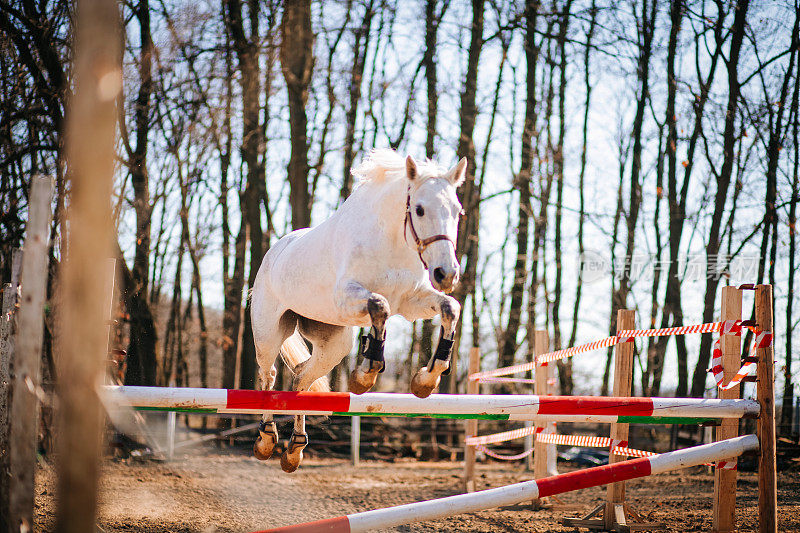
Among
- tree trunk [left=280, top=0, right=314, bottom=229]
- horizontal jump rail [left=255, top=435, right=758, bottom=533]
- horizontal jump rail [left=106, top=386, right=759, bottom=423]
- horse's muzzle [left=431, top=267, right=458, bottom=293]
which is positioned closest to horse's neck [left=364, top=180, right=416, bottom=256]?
horse's muzzle [left=431, top=267, right=458, bottom=293]

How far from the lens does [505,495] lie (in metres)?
2.92

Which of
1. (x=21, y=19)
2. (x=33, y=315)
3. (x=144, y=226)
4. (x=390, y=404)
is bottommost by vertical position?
(x=390, y=404)

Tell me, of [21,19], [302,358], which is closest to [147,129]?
[21,19]

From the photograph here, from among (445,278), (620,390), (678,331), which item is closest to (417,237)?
(445,278)

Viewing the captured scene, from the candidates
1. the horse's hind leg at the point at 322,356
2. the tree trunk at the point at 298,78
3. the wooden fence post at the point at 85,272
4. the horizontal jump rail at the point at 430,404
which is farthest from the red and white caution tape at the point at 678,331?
the tree trunk at the point at 298,78

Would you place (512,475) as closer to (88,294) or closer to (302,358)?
(302,358)

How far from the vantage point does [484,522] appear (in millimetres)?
5660

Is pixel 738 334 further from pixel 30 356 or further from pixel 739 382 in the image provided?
pixel 30 356

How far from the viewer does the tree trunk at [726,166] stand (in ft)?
42.5

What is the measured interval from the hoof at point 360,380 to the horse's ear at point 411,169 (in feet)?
3.40

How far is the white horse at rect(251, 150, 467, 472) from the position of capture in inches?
134

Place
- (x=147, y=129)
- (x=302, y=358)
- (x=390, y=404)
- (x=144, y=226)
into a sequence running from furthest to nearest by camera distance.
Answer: (x=144, y=226), (x=147, y=129), (x=302, y=358), (x=390, y=404)

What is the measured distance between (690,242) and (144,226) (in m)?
10.7

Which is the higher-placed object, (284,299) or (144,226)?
(144,226)
